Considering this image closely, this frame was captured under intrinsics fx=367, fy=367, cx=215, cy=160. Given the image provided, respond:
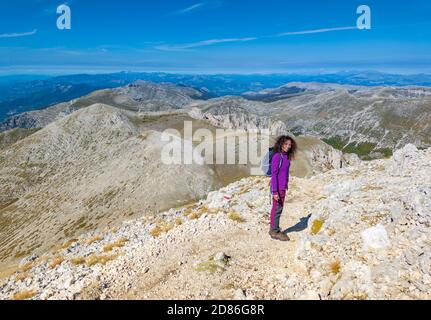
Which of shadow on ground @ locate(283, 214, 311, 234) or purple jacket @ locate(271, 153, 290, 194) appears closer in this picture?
purple jacket @ locate(271, 153, 290, 194)

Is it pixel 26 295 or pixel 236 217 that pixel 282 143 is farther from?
pixel 26 295

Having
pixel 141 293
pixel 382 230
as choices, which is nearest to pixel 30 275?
pixel 141 293

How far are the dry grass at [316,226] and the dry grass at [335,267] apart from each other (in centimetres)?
362

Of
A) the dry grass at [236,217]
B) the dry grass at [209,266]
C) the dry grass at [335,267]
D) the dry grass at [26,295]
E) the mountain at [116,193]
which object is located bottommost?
the mountain at [116,193]

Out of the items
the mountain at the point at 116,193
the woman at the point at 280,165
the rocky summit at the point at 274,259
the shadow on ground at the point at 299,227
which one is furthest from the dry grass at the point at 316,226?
the mountain at the point at 116,193

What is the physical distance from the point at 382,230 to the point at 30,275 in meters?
19.2

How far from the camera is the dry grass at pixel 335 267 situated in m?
14.0

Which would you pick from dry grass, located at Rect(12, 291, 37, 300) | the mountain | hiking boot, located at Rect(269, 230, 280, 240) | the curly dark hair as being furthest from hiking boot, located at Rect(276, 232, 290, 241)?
the mountain

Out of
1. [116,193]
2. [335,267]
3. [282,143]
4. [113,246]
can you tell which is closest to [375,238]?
[335,267]

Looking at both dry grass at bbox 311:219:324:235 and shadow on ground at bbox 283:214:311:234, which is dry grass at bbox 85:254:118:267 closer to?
shadow on ground at bbox 283:214:311:234

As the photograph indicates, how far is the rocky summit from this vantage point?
12961 mm

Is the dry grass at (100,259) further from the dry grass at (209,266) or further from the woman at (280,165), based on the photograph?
the woman at (280,165)

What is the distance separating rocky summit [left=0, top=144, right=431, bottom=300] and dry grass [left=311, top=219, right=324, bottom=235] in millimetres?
61
